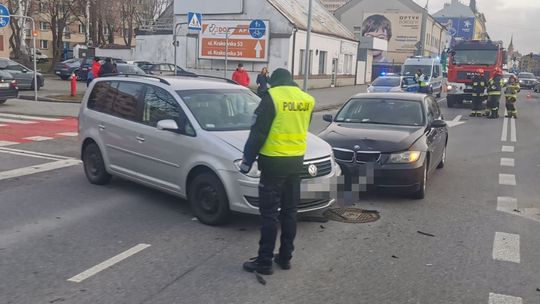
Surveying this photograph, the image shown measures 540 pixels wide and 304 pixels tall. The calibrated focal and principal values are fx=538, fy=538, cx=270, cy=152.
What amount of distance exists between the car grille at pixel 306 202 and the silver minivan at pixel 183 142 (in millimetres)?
11

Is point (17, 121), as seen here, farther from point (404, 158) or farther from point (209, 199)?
point (404, 158)

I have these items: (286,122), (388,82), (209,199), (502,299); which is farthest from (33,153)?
(388,82)

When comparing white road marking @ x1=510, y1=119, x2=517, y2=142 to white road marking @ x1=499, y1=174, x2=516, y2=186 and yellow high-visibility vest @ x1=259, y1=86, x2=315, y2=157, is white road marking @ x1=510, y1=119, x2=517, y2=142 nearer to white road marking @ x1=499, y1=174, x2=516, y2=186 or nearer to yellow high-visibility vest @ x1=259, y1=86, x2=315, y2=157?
white road marking @ x1=499, y1=174, x2=516, y2=186

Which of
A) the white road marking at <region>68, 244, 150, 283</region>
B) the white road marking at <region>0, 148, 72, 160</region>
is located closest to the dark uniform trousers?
the white road marking at <region>68, 244, 150, 283</region>

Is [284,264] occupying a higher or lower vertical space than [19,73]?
lower

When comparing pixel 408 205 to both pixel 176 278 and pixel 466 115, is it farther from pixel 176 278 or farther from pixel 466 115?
pixel 466 115

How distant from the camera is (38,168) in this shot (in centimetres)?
910

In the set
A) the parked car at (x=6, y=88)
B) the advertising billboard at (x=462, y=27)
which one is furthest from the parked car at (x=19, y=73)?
the advertising billboard at (x=462, y=27)

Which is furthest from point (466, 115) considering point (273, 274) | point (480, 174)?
point (273, 274)

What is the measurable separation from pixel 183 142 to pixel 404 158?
10.1ft

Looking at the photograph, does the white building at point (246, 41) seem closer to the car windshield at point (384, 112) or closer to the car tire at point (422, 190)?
the car windshield at point (384, 112)

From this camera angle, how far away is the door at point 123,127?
23.3ft

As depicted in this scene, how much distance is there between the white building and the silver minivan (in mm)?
24101

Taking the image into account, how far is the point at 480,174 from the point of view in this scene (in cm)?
970
